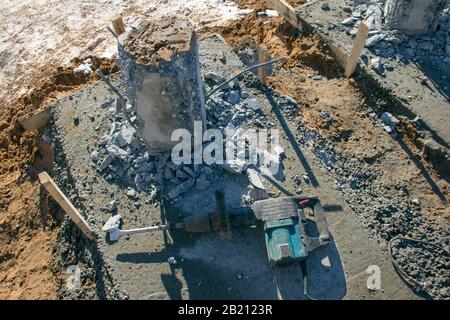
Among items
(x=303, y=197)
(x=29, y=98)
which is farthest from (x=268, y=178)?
(x=29, y=98)

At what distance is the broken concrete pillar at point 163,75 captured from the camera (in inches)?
229

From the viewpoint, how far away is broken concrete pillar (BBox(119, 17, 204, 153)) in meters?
5.83

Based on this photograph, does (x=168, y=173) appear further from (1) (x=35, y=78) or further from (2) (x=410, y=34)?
(2) (x=410, y=34)

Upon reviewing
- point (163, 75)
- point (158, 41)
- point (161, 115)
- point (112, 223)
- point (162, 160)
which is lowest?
point (112, 223)

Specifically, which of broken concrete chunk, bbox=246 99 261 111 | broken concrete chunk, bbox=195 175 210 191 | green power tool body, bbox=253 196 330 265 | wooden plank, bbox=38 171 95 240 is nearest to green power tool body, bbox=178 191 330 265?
green power tool body, bbox=253 196 330 265

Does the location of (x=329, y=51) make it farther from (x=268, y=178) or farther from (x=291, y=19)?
(x=268, y=178)

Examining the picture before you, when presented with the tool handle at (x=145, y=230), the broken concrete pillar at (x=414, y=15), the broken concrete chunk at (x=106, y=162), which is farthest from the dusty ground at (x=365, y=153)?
the broken concrete chunk at (x=106, y=162)

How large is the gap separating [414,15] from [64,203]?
734cm

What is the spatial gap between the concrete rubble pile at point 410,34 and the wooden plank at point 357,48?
1.26 feet

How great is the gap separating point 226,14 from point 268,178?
16.6ft

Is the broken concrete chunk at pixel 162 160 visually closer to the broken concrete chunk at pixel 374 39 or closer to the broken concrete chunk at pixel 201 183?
the broken concrete chunk at pixel 201 183

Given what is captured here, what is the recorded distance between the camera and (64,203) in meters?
6.02

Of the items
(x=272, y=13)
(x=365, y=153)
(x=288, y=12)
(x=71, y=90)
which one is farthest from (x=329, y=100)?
(x=71, y=90)

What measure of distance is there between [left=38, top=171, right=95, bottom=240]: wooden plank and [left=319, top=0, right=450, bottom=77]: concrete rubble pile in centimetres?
602
